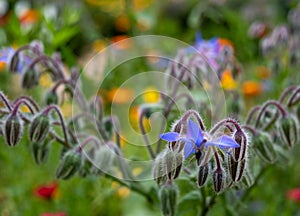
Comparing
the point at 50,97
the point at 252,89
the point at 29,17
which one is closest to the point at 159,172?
the point at 50,97

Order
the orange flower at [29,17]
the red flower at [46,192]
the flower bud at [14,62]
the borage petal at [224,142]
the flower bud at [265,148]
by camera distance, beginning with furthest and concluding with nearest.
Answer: the orange flower at [29,17]
the red flower at [46,192]
the flower bud at [14,62]
the flower bud at [265,148]
the borage petal at [224,142]

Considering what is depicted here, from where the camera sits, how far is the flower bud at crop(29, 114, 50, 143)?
4.44 feet

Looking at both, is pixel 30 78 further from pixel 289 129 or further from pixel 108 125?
pixel 289 129

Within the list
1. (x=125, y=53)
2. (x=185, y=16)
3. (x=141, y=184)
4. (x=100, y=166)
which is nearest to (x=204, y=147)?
(x=100, y=166)

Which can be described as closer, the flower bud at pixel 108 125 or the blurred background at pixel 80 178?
the flower bud at pixel 108 125

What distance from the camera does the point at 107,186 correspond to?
2320mm

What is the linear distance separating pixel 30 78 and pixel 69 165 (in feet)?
1.04

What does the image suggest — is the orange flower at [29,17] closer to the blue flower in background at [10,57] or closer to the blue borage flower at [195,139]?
the blue flower in background at [10,57]

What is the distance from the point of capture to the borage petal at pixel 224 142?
1089 millimetres

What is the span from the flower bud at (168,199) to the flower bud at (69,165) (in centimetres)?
22

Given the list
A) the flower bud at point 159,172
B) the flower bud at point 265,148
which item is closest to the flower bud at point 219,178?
the flower bud at point 159,172

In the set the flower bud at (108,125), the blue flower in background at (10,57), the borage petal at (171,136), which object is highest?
the blue flower in background at (10,57)

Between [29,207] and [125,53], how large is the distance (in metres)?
1.29

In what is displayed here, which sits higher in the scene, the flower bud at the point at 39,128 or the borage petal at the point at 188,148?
the flower bud at the point at 39,128
